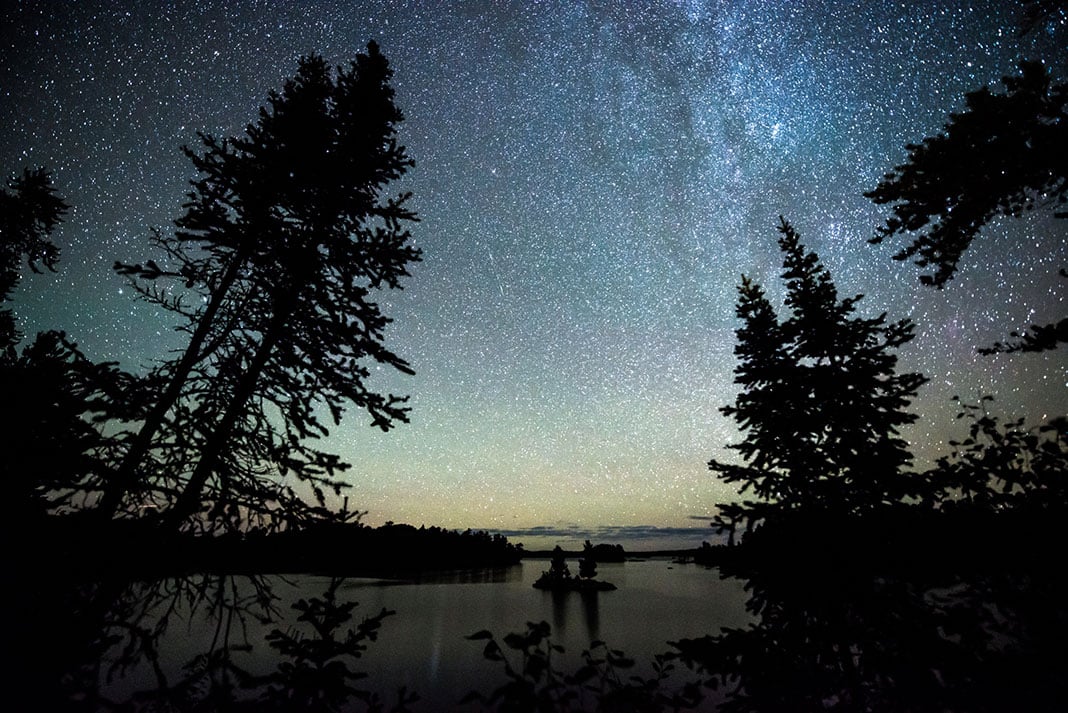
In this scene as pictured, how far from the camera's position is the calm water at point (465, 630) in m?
34.4

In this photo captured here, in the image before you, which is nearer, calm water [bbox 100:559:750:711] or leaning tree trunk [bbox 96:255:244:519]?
leaning tree trunk [bbox 96:255:244:519]

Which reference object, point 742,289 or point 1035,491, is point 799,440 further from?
point 1035,491

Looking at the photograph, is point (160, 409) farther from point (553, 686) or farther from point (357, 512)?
point (553, 686)

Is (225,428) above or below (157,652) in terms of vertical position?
above

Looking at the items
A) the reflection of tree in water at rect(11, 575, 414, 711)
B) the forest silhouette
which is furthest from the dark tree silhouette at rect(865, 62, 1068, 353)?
the reflection of tree in water at rect(11, 575, 414, 711)

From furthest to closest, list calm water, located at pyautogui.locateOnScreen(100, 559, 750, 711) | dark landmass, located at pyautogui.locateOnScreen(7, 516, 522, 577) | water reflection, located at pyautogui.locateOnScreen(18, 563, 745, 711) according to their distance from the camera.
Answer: calm water, located at pyautogui.locateOnScreen(100, 559, 750, 711), dark landmass, located at pyautogui.locateOnScreen(7, 516, 522, 577), water reflection, located at pyautogui.locateOnScreen(18, 563, 745, 711)

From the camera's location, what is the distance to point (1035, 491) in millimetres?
5516

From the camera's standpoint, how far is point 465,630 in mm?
58594

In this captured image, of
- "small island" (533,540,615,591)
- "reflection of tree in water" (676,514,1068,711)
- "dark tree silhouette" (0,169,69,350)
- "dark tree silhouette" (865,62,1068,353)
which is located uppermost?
"dark tree silhouette" (0,169,69,350)

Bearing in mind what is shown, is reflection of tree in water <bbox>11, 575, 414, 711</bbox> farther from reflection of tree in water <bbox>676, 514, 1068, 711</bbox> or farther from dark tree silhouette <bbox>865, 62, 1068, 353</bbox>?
dark tree silhouette <bbox>865, 62, 1068, 353</bbox>

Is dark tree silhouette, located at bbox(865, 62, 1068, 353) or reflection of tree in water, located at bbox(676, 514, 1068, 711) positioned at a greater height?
dark tree silhouette, located at bbox(865, 62, 1068, 353)

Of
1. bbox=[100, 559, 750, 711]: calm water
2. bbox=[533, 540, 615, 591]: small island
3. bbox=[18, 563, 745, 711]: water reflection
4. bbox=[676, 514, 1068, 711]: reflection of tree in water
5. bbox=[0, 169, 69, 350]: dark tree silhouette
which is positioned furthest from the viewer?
bbox=[533, 540, 615, 591]: small island

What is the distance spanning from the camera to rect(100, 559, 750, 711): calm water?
34375mm

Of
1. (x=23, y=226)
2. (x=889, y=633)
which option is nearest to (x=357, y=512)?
(x=889, y=633)
